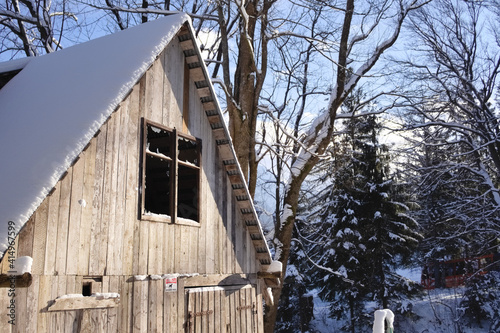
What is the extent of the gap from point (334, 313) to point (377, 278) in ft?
11.4

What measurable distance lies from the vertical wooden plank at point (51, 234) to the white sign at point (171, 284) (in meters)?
1.98

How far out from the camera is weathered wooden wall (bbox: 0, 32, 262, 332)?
17.4 ft

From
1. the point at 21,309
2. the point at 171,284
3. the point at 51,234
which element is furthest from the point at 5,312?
the point at 171,284

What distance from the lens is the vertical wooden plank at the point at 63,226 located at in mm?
5445

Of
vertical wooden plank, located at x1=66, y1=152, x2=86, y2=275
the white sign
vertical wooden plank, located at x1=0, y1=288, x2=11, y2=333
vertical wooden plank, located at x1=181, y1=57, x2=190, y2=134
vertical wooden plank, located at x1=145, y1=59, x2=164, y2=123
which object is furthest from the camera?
vertical wooden plank, located at x1=181, y1=57, x2=190, y2=134

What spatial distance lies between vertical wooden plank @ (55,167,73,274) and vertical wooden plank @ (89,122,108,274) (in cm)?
39

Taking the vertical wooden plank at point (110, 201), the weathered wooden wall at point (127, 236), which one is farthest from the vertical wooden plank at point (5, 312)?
the vertical wooden plank at point (110, 201)

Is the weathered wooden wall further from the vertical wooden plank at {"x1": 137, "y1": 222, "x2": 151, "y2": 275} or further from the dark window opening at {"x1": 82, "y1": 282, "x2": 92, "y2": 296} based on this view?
the dark window opening at {"x1": 82, "y1": 282, "x2": 92, "y2": 296}

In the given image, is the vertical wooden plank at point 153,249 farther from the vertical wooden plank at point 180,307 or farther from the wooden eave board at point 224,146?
the wooden eave board at point 224,146

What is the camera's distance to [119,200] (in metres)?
6.39

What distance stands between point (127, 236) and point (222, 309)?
259 cm

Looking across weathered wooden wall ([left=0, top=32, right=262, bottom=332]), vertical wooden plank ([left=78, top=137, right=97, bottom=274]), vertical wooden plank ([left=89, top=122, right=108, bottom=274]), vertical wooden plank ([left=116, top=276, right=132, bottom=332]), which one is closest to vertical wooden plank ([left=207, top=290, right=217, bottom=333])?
weathered wooden wall ([left=0, top=32, right=262, bottom=332])

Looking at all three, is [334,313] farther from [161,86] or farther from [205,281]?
[161,86]

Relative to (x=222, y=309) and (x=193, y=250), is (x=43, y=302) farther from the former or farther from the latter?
(x=222, y=309)
